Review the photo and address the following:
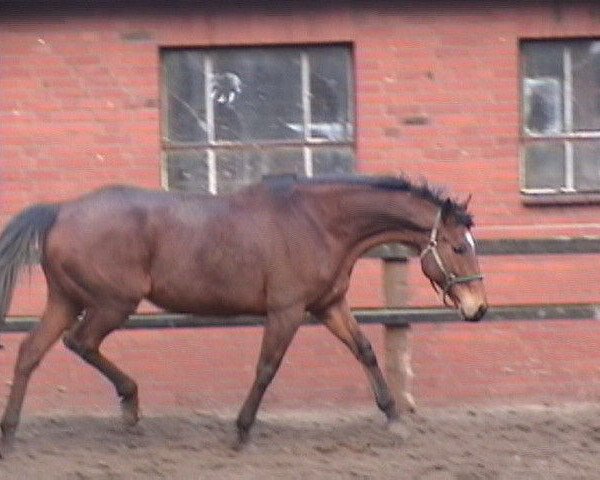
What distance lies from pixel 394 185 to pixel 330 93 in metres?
1.76

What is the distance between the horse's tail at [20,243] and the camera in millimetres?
7191

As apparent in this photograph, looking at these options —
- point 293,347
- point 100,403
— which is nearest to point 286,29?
point 293,347

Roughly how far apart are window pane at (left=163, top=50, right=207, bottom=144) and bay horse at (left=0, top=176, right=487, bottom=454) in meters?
1.62

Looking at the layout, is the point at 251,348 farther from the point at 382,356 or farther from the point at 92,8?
the point at 92,8

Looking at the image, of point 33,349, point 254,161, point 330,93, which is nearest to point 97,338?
point 33,349

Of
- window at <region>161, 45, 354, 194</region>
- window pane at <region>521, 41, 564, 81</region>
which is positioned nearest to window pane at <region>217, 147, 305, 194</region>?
window at <region>161, 45, 354, 194</region>

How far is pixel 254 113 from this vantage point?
8.90 meters

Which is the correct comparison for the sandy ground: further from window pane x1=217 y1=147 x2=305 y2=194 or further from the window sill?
window pane x1=217 y1=147 x2=305 y2=194

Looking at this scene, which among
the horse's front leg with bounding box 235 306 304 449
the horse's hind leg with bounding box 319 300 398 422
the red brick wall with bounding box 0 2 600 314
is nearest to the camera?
the horse's front leg with bounding box 235 306 304 449

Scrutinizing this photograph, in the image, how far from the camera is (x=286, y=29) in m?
8.76

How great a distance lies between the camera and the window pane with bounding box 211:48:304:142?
8.88 meters

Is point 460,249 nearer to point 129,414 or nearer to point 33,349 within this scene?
point 129,414

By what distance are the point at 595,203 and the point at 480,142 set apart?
2.90 feet

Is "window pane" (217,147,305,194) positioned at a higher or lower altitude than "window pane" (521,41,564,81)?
lower
